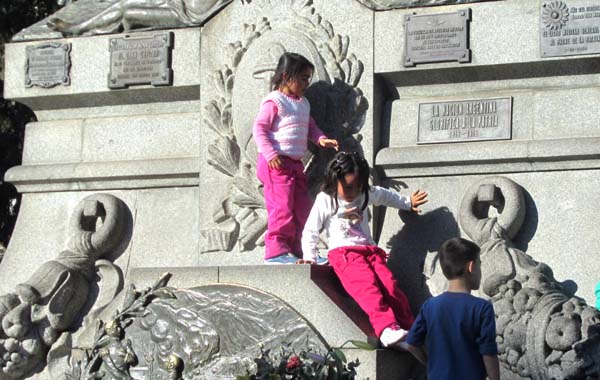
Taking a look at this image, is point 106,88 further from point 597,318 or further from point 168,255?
point 597,318

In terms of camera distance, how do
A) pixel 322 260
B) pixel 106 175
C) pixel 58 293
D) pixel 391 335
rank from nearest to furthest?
pixel 391 335 < pixel 322 260 < pixel 58 293 < pixel 106 175

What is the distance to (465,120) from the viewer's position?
1048cm

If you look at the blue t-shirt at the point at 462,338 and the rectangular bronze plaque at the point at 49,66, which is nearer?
the blue t-shirt at the point at 462,338

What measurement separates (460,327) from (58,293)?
4506 mm

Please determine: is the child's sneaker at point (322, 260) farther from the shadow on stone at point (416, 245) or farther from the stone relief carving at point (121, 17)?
the stone relief carving at point (121, 17)

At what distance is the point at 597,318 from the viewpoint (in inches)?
350

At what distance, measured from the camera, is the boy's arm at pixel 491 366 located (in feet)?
24.2

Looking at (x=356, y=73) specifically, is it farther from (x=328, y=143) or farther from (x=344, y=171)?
(x=344, y=171)

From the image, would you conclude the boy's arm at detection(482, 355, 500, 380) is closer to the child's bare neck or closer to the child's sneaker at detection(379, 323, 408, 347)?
the child's bare neck

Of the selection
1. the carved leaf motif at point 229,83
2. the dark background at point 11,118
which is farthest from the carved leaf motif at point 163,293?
the dark background at point 11,118

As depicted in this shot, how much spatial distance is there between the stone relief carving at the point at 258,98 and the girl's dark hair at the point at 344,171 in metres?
0.88

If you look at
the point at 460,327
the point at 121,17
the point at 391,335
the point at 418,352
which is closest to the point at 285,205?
the point at 391,335

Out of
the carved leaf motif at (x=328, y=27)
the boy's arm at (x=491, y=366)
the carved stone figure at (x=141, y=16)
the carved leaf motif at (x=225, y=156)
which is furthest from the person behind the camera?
the carved stone figure at (x=141, y=16)

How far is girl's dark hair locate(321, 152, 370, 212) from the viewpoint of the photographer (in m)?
9.78
